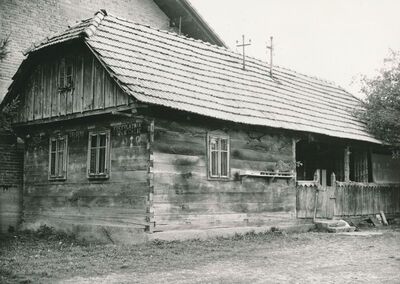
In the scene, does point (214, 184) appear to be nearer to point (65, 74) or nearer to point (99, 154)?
point (99, 154)

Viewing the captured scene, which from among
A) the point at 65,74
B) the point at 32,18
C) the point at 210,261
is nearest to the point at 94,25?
the point at 65,74

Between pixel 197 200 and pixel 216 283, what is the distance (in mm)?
6022

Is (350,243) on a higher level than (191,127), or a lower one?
lower

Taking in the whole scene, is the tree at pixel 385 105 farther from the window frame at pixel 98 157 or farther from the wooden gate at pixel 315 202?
the window frame at pixel 98 157

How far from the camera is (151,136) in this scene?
13.1 metres

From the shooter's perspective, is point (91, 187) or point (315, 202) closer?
point (91, 187)

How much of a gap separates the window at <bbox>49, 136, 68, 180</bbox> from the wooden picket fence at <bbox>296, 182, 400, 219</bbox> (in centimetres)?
735

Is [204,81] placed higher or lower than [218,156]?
A: higher

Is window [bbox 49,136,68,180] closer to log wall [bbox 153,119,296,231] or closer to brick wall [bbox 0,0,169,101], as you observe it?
brick wall [bbox 0,0,169,101]

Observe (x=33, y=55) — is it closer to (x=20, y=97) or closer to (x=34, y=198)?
(x=20, y=97)

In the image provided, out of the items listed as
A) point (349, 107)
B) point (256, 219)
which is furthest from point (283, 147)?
point (349, 107)

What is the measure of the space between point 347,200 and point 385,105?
4.24 m

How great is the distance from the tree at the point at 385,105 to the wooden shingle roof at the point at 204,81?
1.77 feet

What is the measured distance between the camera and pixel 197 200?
14094 mm
